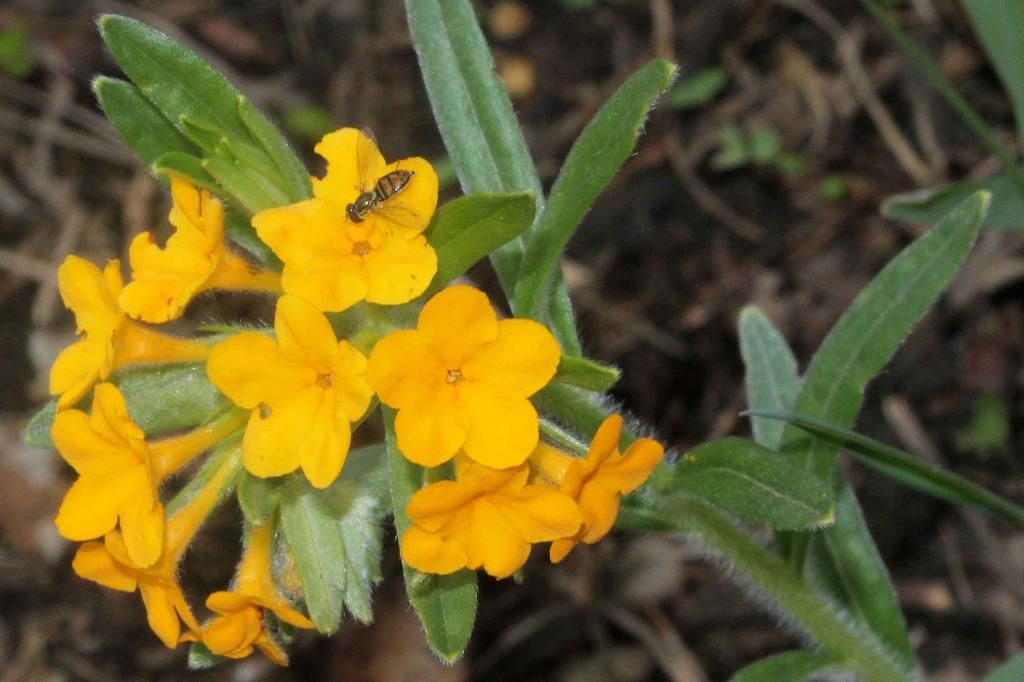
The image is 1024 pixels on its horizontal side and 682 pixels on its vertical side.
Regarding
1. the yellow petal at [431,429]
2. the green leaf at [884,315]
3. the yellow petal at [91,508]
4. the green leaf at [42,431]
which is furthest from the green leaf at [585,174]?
the green leaf at [42,431]

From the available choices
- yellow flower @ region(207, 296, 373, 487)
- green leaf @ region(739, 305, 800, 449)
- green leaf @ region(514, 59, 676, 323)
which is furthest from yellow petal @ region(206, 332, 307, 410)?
green leaf @ region(739, 305, 800, 449)

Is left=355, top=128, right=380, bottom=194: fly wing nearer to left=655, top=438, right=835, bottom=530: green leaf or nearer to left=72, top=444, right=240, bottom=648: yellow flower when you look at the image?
left=72, top=444, right=240, bottom=648: yellow flower

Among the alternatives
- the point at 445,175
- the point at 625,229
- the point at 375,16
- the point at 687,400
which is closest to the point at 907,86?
the point at 625,229

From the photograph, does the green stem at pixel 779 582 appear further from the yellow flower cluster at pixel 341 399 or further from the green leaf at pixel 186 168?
the green leaf at pixel 186 168

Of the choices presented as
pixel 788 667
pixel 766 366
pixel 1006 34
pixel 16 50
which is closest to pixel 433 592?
pixel 788 667

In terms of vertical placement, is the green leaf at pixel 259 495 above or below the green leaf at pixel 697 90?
above

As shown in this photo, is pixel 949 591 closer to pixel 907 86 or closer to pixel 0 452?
pixel 907 86

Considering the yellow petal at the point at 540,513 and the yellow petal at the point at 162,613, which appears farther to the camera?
the yellow petal at the point at 162,613
